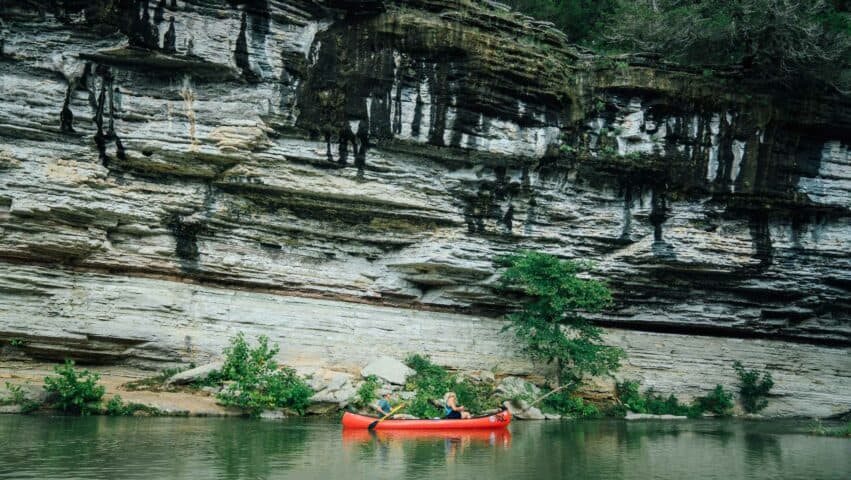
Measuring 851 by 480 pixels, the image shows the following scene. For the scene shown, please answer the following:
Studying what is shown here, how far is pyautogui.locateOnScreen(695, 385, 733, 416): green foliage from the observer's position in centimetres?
2181

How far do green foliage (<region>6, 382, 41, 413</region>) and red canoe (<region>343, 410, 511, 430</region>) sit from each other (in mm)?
6628

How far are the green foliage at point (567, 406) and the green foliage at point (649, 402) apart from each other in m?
1.45

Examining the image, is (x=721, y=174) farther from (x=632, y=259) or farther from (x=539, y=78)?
(x=539, y=78)

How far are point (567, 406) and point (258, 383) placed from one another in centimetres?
831

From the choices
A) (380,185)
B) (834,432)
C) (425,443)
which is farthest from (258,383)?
(834,432)

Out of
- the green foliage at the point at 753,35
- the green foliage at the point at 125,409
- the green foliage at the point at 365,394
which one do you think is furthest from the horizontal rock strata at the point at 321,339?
the green foliage at the point at 753,35

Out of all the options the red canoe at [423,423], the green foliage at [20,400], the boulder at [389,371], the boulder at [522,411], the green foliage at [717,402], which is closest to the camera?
the red canoe at [423,423]

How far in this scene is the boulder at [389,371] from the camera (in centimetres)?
1845

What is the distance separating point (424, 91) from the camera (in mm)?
19141

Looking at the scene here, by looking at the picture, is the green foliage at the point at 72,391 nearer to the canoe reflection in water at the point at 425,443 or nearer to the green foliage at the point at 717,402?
the canoe reflection in water at the point at 425,443

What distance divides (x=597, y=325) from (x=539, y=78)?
26.4 ft

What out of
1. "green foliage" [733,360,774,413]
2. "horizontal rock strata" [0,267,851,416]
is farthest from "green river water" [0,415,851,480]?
"green foliage" [733,360,774,413]

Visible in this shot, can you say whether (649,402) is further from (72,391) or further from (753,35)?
(72,391)

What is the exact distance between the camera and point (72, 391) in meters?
15.4
